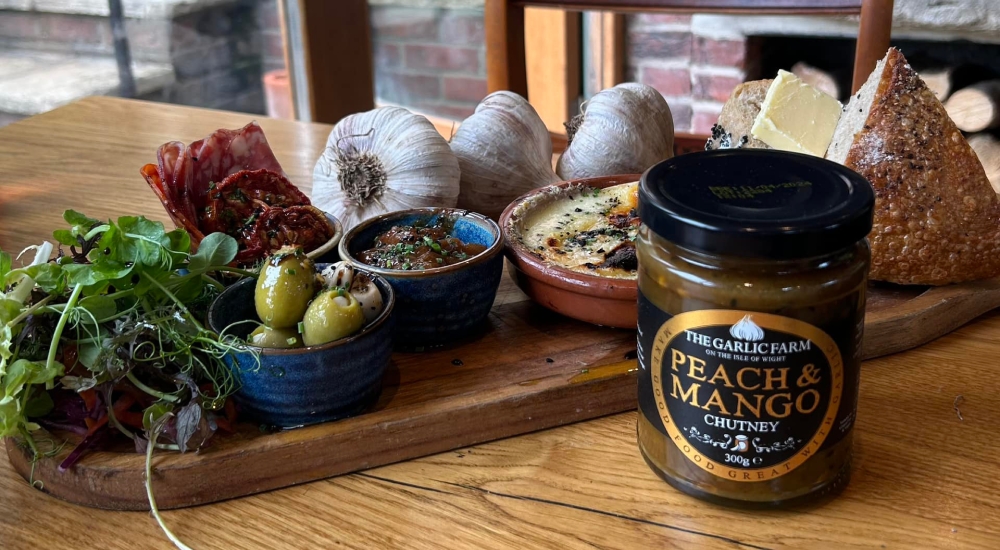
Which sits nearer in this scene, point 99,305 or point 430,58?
point 99,305

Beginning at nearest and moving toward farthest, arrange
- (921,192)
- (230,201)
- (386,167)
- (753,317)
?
(753,317) → (921,192) → (230,201) → (386,167)

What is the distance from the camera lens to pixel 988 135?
2346 millimetres

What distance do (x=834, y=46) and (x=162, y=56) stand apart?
2.11 meters

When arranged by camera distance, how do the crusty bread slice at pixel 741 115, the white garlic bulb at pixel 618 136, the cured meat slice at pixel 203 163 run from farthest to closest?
1. the white garlic bulb at pixel 618 136
2. the crusty bread slice at pixel 741 115
3. the cured meat slice at pixel 203 163

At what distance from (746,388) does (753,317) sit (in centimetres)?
6

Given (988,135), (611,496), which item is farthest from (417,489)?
(988,135)

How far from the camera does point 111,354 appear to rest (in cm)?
80

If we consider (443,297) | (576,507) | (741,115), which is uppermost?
(741,115)

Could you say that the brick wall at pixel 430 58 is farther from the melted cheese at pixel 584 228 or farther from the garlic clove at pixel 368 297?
→ the garlic clove at pixel 368 297

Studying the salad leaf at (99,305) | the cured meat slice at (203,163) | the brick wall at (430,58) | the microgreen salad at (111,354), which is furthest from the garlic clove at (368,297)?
the brick wall at (430,58)

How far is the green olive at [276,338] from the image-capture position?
2.68 feet

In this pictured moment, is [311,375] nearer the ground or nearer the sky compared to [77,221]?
nearer the ground

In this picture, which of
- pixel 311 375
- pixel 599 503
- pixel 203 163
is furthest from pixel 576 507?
pixel 203 163

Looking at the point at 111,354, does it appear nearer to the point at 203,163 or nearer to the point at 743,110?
the point at 203,163
